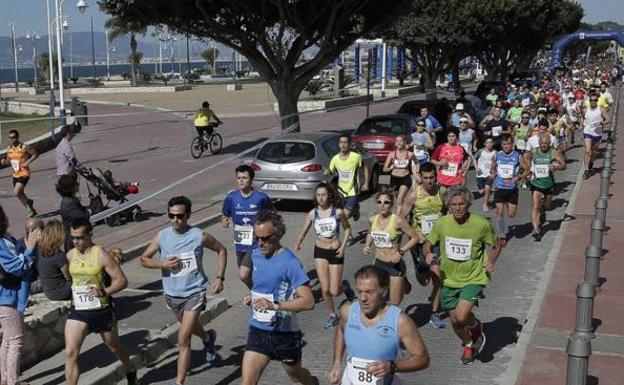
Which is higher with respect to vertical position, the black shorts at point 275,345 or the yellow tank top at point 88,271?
the yellow tank top at point 88,271

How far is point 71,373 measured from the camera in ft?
20.9

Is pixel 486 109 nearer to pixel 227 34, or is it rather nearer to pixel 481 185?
pixel 227 34

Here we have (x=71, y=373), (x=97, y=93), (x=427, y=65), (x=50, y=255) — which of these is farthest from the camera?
(x=97, y=93)

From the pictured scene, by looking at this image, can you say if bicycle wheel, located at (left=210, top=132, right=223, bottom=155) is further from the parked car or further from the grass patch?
the grass patch

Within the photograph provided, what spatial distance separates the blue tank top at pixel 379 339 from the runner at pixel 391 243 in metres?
3.35

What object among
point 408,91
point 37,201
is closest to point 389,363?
point 37,201

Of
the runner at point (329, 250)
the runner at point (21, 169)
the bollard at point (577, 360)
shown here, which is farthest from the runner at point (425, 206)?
the runner at point (21, 169)

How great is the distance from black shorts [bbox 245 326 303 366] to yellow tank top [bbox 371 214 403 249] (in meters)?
2.42

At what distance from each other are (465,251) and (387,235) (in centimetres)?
109

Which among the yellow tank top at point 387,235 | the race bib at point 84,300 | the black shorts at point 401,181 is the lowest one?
the black shorts at point 401,181

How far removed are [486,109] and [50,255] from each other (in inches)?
1043

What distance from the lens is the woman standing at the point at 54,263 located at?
675 cm

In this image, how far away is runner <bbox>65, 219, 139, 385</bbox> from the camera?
639cm

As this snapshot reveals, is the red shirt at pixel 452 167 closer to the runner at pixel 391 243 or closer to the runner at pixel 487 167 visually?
the runner at pixel 487 167
